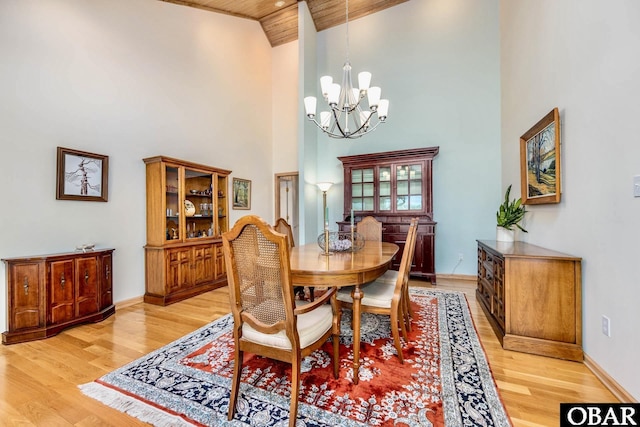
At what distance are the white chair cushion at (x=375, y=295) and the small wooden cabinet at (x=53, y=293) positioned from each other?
2639mm

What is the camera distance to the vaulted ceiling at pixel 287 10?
184 inches

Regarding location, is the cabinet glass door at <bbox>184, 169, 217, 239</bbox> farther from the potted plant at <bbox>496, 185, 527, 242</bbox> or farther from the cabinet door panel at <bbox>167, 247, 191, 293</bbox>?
the potted plant at <bbox>496, 185, 527, 242</bbox>

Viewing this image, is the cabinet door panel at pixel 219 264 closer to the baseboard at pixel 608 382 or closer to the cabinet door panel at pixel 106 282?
the cabinet door panel at pixel 106 282

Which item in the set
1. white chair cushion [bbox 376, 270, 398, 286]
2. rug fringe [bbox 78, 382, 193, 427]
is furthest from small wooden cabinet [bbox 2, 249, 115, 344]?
white chair cushion [bbox 376, 270, 398, 286]

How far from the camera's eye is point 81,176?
2.90 metres

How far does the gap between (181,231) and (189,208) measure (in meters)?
0.39

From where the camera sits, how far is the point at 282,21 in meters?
5.44

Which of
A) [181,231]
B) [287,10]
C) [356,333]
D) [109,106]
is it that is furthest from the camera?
[287,10]

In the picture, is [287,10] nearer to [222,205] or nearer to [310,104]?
[310,104]

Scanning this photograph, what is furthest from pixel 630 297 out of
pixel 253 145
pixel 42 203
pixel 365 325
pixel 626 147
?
pixel 253 145

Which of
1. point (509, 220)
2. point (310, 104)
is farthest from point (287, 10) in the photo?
point (509, 220)

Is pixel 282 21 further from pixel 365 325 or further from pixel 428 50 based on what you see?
pixel 365 325

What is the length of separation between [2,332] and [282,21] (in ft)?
20.3

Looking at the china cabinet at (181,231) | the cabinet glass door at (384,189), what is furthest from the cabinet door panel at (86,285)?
the cabinet glass door at (384,189)
